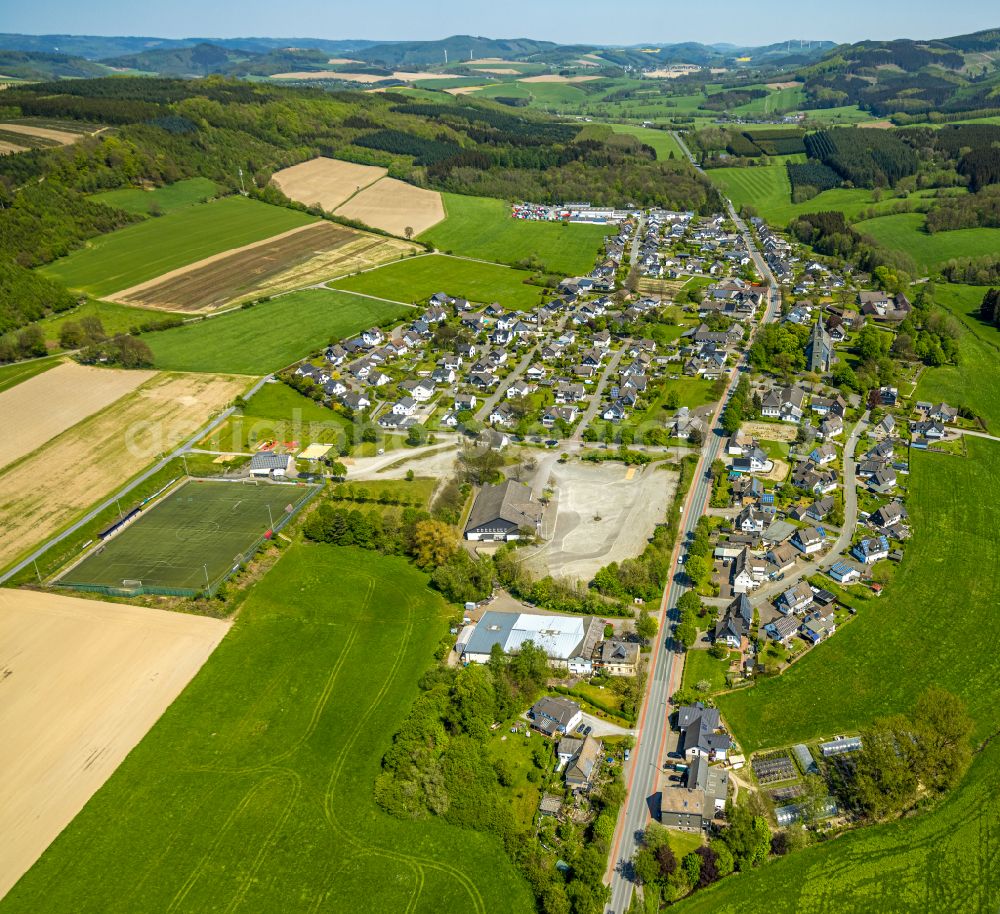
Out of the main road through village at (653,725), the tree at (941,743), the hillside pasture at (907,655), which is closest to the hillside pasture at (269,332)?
the main road through village at (653,725)

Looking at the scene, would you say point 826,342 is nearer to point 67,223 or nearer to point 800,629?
point 800,629

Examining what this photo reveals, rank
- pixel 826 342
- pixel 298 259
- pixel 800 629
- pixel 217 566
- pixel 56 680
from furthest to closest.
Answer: pixel 298 259, pixel 826 342, pixel 217 566, pixel 800 629, pixel 56 680

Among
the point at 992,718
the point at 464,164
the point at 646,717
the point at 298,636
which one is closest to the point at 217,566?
the point at 298,636

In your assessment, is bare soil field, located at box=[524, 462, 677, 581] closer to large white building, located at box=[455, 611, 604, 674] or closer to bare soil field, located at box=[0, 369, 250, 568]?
large white building, located at box=[455, 611, 604, 674]

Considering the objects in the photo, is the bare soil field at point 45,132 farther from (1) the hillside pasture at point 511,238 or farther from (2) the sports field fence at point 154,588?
(2) the sports field fence at point 154,588

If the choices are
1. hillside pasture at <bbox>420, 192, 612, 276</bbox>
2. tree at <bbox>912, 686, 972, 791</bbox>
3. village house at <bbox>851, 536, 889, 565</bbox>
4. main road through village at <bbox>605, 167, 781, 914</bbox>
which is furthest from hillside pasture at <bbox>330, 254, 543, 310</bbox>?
tree at <bbox>912, 686, 972, 791</bbox>

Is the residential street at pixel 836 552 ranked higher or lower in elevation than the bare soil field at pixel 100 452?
higher

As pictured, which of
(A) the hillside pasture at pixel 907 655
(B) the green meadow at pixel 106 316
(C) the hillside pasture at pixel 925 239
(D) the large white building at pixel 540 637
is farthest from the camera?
(C) the hillside pasture at pixel 925 239
